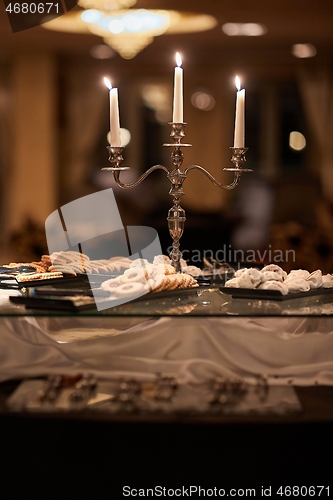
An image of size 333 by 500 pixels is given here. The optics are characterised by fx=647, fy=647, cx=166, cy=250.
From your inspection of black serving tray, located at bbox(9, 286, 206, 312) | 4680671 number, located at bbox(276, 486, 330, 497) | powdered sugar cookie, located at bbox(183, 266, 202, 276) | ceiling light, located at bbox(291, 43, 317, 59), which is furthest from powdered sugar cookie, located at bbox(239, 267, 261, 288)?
ceiling light, located at bbox(291, 43, 317, 59)

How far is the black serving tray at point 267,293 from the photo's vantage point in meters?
1.17

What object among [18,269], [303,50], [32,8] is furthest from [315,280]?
[32,8]

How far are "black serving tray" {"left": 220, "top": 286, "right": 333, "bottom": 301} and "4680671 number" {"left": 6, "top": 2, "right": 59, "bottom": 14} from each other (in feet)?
14.2

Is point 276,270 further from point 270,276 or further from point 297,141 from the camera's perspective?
point 297,141

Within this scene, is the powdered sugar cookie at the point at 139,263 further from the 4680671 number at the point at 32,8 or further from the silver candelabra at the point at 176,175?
the 4680671 number at the point at 32,8

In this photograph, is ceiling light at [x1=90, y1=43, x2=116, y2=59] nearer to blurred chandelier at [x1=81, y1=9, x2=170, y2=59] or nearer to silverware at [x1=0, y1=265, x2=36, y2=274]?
blurred chandelier at [x1=81, y1=9, x2=170, y2=59]

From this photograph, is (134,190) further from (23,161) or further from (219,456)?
(219,456)

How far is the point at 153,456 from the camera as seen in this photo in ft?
3.85

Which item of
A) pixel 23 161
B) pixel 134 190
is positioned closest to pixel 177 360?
pixel 134 190

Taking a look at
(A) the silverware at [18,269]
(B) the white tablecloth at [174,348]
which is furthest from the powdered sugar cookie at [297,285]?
(A) the silverware at [18,269]

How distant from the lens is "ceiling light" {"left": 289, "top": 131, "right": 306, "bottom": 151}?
17.1 feet

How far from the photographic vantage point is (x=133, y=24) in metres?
5.00

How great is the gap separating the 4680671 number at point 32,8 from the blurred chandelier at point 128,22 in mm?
169

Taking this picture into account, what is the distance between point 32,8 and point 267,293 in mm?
4603
